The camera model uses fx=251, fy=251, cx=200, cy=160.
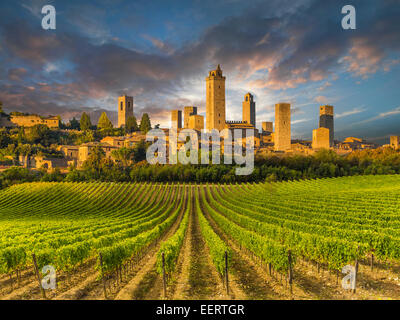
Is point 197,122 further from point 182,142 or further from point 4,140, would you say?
point 4,140

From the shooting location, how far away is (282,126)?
9831cm

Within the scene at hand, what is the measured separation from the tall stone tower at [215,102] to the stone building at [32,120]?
243ft

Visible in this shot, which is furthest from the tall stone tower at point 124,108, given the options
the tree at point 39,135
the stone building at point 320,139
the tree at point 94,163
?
the stone building at point 320,139

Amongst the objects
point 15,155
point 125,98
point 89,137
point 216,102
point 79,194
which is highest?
point 125,98

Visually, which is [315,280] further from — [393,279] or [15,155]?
[15,155]

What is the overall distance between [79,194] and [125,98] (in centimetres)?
11275

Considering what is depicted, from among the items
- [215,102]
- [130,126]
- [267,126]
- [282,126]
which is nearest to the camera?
[282,126]

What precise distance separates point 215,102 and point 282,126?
2808cm

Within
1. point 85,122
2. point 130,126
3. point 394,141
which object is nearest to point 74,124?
point 85,122

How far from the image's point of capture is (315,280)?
35.9ft

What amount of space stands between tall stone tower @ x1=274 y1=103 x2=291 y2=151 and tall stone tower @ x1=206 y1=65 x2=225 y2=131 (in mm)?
21254

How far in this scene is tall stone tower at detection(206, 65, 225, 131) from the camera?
10012 cm
